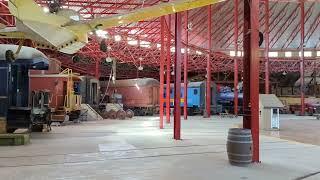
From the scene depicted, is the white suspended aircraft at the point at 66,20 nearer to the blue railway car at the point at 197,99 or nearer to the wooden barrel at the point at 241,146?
the wooden barrel at the point at 241,146

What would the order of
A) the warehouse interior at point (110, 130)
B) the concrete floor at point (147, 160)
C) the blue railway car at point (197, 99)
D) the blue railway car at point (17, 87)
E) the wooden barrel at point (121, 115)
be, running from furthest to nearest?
the blue railway car at point (197, 99), the wooden barrel at point (121, 115), the blue railway car at point (17, 87), the warehouse interior at point (110, 130), the concrete floor at point (147, 160)

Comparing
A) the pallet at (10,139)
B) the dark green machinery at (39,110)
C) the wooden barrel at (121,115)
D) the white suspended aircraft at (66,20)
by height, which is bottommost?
the pallet at (10,139)

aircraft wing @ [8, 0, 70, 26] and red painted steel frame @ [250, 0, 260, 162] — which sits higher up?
aircraft wing @ [8, 0, 70, 26]

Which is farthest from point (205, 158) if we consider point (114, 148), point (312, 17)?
point (312, 17)

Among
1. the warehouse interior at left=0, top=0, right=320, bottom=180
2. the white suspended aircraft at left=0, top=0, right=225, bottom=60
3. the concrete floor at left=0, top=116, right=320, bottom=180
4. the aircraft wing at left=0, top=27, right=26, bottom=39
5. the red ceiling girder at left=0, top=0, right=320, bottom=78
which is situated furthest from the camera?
the red ceiling girder at left=0, top=0, right=320, bottom=78

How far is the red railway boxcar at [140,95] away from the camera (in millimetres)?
34812

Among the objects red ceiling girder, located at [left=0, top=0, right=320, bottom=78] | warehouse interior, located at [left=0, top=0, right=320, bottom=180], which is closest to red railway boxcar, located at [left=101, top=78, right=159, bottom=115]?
red ceiling girder, located at [left=0, top=0, right=320, bottom=78]

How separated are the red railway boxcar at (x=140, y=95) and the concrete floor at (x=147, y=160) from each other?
2135cm

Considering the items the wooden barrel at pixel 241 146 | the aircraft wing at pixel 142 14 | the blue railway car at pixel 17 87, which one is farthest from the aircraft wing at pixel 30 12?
the blue railway car at pixel 17 87

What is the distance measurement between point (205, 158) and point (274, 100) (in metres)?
9.91

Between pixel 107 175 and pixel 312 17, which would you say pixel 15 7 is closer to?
pixel 107 175

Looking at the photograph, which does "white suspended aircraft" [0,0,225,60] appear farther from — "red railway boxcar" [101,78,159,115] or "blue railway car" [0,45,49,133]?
"red railway boxcar" [101,78,159,115]

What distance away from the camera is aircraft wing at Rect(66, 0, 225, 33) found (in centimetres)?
800

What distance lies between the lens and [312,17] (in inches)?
1576
